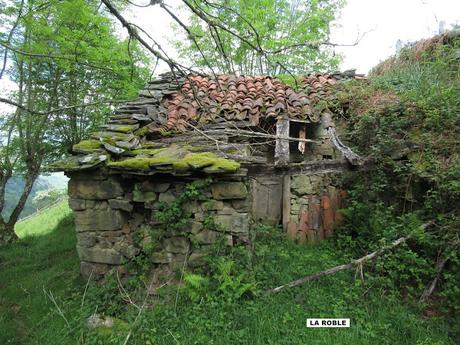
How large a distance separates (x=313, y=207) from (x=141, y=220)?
3177 mm

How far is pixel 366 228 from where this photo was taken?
433 centimetres

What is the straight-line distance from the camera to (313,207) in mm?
5215

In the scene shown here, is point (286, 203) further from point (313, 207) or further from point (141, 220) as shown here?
point (141, 220)

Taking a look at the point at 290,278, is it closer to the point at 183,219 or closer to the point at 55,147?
the point at 183,219

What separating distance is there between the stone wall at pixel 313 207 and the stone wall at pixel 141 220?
189 cm

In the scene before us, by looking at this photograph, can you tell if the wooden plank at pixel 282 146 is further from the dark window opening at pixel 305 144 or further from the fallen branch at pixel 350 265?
the fallen branch at pixel 350 265

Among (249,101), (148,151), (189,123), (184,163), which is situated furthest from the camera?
(249,101)

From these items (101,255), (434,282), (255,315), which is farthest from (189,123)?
(434,282)

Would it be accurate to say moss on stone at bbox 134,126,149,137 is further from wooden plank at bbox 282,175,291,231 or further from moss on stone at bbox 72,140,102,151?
wooden plank at bbox 282,175,291,231

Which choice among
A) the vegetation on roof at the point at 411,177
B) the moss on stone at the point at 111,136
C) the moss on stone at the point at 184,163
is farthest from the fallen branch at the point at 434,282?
the moss on stone at the point at 111,136

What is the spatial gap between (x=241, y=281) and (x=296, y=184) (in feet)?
8.32

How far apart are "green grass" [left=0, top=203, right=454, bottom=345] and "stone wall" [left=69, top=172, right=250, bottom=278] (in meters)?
0.41

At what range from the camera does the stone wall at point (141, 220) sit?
3508mm

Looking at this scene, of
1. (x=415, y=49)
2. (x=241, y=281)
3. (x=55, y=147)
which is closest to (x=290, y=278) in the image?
(x=241, y=281)
